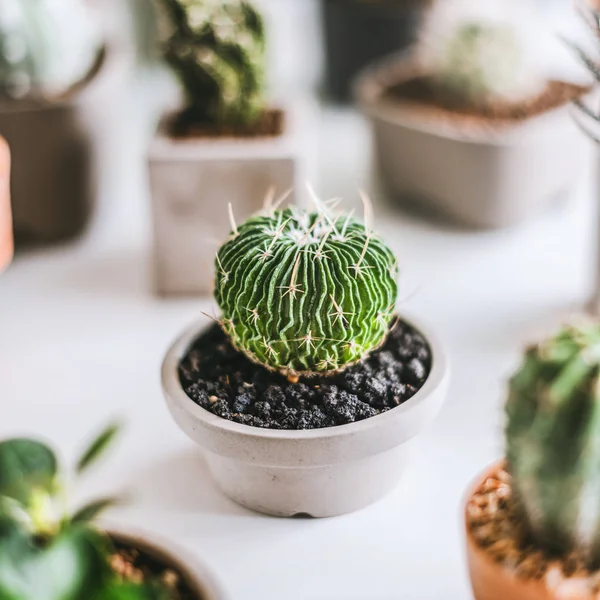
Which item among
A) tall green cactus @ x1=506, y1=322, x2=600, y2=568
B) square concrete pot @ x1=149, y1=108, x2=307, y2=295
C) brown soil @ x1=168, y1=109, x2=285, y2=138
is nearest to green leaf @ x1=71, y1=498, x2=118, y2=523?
tall green cactus @ x1=506, y1=322, x2=600, y2=568

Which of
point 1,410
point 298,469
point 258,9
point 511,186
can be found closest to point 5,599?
point 298,469

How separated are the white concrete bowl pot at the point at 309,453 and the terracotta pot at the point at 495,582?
0.14 metres

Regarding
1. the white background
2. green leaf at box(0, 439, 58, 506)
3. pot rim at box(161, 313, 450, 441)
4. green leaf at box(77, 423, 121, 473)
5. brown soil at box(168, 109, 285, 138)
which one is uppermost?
brown soil at box(168, 109, 285, 138)

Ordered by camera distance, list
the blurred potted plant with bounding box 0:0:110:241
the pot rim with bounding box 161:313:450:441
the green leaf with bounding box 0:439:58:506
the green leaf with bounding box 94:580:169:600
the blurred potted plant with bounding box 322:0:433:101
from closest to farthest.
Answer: the green leaf with bounding box 94:580:169:600, the green leaf with bounding box 0:439:58:506, the pot rim with bounding box 161:313:450:441, the blurred potted plant with bounding box 0:0:110:241, the blurred potted plant with bounding box 322:0:433:101

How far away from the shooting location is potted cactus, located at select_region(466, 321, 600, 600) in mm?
554

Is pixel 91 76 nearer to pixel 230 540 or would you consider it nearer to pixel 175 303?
pixel 175 303

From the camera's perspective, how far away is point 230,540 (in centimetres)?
83

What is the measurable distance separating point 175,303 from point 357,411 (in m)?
0.55

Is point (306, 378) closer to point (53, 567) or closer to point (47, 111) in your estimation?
point (53, 567)

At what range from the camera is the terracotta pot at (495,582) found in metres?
0.59

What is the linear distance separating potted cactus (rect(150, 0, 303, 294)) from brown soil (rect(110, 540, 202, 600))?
0.61 metres

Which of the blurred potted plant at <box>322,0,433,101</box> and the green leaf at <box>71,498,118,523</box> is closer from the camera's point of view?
the green leaf at <box>71,498,118,523</box>

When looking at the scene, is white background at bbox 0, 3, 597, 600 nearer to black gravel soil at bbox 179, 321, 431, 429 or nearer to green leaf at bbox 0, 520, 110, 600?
black gravel soil at bbox 179, 321, 431, 429

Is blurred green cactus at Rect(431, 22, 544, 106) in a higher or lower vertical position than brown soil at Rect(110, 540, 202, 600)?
higher
